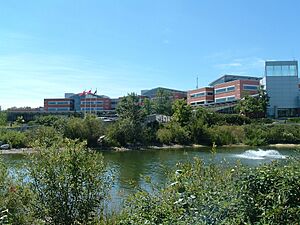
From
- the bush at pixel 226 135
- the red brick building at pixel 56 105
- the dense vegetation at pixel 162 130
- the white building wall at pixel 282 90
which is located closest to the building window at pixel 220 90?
the white building wall at pixel 282 90

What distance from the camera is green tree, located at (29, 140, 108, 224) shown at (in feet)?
22.0

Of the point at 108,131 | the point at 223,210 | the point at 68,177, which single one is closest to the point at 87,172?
the point at 68,177

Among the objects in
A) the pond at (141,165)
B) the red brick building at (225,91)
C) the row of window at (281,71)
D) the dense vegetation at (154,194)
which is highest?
the row of window at (281,71)

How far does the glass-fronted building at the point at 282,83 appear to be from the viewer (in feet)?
269

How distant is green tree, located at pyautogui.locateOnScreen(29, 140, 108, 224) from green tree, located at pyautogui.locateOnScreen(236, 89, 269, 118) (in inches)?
2798

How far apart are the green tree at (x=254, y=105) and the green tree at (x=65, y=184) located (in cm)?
7107

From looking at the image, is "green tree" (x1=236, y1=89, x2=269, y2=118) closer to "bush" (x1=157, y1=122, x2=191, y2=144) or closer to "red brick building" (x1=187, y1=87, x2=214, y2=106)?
"red brick building" (x1=187, y1=87, x2=214, y2=106)

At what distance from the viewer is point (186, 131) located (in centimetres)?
5916

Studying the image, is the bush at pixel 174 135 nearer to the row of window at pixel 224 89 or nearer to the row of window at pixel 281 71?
the row of window at pixel 224 89

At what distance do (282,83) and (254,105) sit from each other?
13.3 metres

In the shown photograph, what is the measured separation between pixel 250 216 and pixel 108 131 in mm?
50066

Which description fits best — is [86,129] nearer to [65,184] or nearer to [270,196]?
[65,184]

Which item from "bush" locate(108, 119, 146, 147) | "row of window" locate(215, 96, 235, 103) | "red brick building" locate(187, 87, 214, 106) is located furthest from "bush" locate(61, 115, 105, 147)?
"red brick building" locate(187, 87, 214, 106)

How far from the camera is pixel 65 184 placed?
6.71m
